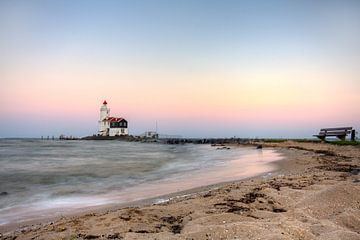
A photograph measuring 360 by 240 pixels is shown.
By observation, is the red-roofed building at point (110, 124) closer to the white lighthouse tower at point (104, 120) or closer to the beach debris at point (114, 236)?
the white lighthouse tower at point (104, 120)

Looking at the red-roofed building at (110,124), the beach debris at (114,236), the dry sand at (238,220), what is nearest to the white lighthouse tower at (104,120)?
the red-roofed building at (110,124)

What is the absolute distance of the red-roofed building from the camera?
107 metres

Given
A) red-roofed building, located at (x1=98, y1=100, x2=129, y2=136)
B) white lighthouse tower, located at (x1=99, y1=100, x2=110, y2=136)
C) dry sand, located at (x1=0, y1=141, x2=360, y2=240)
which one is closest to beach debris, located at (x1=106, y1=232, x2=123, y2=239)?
dry sand, located at (x1=0, y1=141, x2=360, y2=240)

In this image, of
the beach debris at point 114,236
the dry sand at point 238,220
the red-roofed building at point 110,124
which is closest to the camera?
the dry sand at point 238,220

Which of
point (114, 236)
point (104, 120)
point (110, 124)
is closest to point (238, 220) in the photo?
point (114, 236)

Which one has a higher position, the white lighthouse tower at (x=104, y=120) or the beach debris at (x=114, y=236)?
the white lighthouse tower at (x=104, y=120)

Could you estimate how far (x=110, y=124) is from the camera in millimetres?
→ 107375

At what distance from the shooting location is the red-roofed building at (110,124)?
352 ft

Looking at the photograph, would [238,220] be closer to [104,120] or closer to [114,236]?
[114,236]

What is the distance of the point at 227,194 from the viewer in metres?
8.60

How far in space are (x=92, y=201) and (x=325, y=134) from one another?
3292 cm

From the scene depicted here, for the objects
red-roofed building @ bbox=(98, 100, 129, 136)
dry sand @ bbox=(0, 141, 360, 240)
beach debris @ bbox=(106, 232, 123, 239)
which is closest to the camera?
dry sand @ bbox=(0, 141, 360, 240)

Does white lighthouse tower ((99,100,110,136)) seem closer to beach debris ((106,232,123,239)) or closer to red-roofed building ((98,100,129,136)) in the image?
red-roofed building ((98,100,129,136))

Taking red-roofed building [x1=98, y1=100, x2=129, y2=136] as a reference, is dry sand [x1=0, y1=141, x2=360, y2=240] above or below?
below
